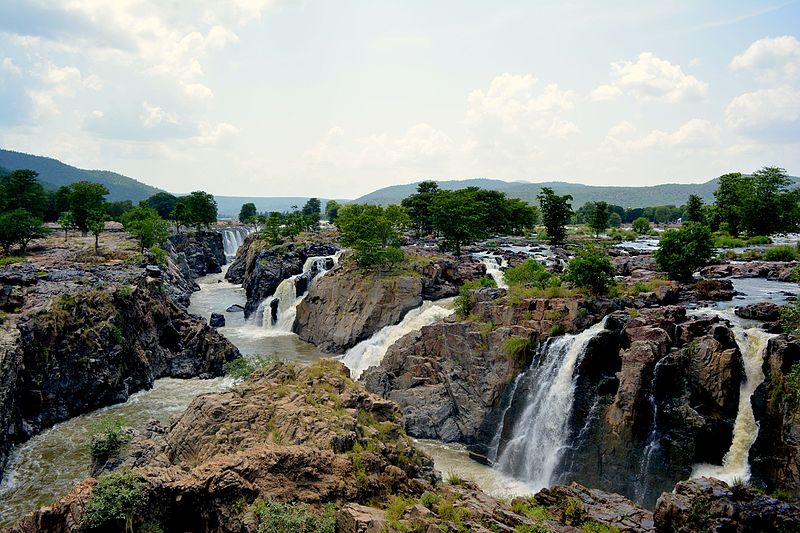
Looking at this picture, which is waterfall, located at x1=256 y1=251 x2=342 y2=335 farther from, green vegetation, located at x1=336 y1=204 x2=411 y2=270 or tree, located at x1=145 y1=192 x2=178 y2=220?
tree, located at x1=145 y1=192 x2=178 y2=220

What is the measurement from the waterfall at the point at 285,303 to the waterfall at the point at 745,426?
149ft

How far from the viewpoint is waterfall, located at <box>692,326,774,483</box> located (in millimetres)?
24297

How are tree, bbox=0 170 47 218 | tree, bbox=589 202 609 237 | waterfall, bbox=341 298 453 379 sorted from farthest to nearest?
tree, bbox=589 202 609 237 → tree, bbox=0 170 47 218 → waterfall, bbox=341 298 453 379

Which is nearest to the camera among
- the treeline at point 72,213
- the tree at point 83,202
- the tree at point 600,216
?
the treeline at point 72,213

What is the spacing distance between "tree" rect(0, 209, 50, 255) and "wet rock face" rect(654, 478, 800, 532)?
222ft

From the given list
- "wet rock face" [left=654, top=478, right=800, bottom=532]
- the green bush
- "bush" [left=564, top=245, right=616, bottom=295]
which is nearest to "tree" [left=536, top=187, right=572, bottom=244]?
"bush" [left=564, top=245, right=616, bottom=295]

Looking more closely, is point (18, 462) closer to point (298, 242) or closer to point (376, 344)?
point (376, 344)

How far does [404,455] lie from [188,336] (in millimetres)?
34292

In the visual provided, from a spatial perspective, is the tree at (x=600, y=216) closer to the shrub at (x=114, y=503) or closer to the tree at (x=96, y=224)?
the tree at (x=96, y=224)

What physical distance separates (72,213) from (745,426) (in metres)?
86.0

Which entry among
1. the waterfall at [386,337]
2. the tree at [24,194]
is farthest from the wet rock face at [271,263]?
the tree at [24,194]

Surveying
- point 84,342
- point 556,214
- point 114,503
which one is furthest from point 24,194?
point 114,503

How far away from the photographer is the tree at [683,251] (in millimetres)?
42062

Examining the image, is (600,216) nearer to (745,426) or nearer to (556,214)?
(556,214)
